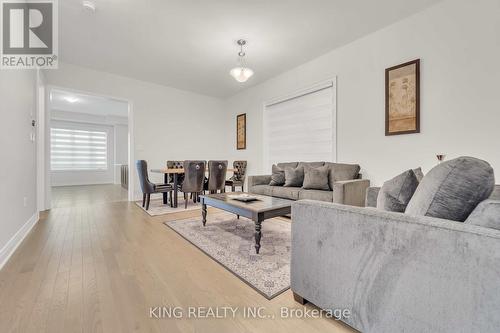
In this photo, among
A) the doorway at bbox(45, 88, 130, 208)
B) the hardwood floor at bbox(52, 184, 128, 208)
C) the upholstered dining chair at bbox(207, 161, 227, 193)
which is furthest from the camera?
the doorway at bbox(45, 88, 130, 208)

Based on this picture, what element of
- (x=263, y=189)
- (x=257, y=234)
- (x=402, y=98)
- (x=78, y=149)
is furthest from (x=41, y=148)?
(x=402, y=98)

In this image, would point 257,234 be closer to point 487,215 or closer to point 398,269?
point 398,269

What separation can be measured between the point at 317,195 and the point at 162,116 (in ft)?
14.0

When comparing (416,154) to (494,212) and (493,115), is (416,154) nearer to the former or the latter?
(493,115)

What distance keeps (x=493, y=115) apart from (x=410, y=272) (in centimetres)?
258

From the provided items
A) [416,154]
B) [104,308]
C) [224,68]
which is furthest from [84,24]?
[416,154]

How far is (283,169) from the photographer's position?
4281 millimetres

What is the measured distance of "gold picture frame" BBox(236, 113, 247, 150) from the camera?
5.91 meters

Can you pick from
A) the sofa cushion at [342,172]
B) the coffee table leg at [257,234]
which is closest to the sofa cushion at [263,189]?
the sofa cushion at [342,172]

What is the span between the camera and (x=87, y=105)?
7055 millimetres

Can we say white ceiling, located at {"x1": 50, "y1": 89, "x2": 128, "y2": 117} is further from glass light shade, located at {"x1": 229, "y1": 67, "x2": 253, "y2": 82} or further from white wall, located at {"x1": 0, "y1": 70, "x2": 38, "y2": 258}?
glass light shade, located at {"x1": 229, "y1": 67, "x2": 253, "y2": 82}

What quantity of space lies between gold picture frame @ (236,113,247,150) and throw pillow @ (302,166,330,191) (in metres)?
2.66

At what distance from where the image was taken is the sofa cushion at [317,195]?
3046 mm

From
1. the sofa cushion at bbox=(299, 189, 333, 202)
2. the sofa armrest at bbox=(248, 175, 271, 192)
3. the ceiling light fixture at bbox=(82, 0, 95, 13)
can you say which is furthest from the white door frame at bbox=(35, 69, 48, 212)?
the sofa cushion at bbox=(299, 189, 333, 202)
